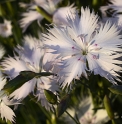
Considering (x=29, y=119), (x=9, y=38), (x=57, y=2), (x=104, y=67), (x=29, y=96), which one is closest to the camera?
(x=104, y=67)

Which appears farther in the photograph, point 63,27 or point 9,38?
point 9,38

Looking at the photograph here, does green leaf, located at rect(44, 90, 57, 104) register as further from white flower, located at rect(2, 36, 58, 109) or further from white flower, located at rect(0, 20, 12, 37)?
white flower, located at rect(0, 20, 12, 37)

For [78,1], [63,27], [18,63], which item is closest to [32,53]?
[18,63]

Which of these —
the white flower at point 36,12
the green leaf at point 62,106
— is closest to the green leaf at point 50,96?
the green leaf at point 62,106

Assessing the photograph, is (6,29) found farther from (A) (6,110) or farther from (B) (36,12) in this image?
(A) (6,110)

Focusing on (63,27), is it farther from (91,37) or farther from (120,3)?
(120,3)

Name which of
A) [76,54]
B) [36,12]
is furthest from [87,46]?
[36,12]
